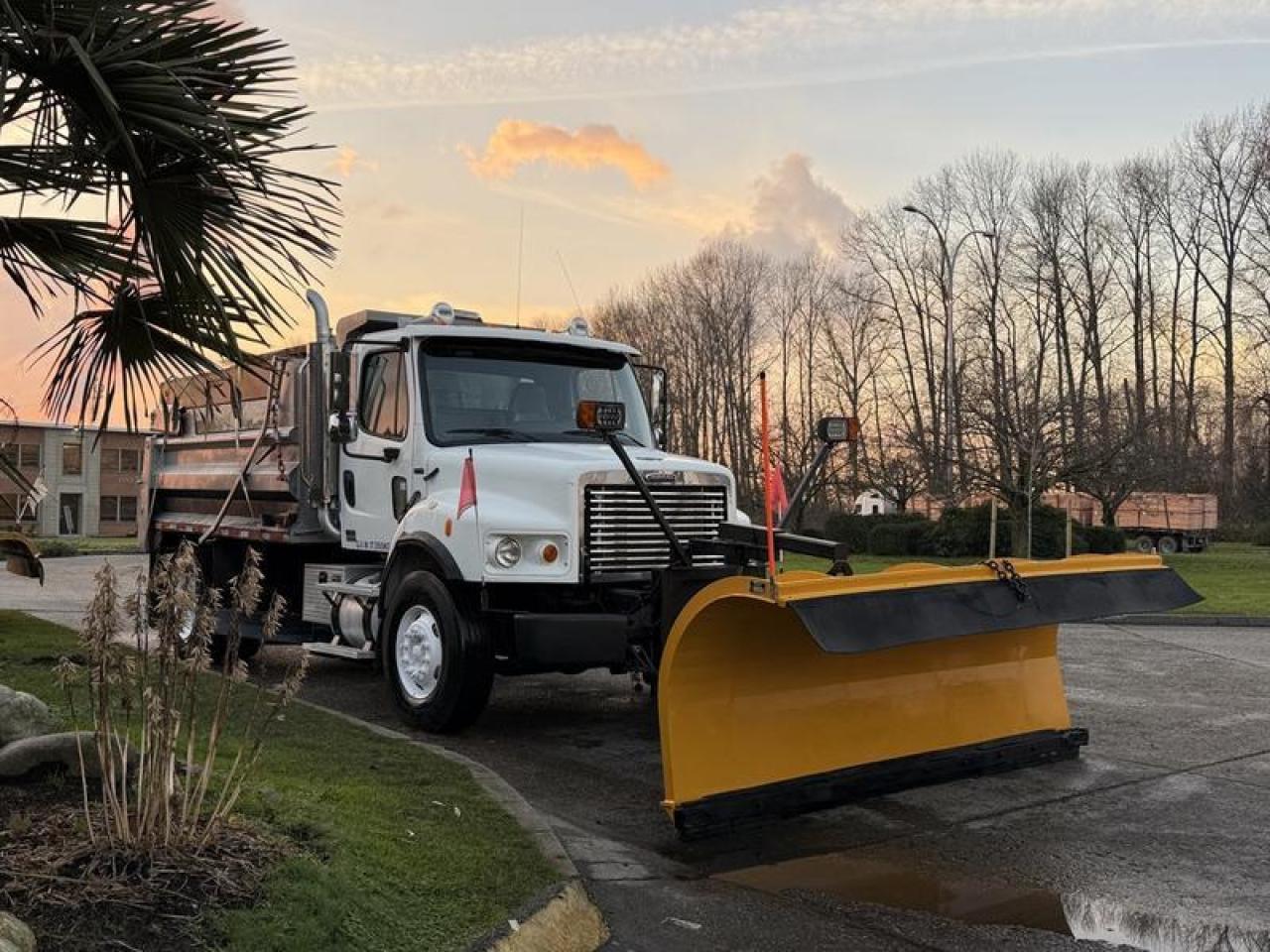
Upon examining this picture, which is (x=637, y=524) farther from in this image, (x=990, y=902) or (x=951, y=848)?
(x=990, y=902)

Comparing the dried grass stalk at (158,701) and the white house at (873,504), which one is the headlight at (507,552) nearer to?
the dried grass stalk at (158,701)

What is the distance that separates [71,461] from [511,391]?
A: 68.9 m

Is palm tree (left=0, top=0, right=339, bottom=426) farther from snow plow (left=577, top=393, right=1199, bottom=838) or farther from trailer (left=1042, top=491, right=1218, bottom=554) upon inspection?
trailer (left=1042, top=491, right=1218, bottom=554)

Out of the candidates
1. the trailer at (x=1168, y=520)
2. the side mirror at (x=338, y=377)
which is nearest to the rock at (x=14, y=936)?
the side mirror at (x=338, y=377)

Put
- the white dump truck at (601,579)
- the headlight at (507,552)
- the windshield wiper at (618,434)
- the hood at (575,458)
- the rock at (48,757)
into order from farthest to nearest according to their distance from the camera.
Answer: the windshield wiper at (618,434), the hood at (575,458), the headlight at (507,552), the white dump truck at (601,579), the rock at (48,757)

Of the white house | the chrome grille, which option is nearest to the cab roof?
the chrome grille

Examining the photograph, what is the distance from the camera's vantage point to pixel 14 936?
10.4 ft

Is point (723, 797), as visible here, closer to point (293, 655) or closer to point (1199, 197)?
point (293, 655)

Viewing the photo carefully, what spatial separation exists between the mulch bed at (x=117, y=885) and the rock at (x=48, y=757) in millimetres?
575

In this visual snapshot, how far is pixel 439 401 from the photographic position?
846 cm

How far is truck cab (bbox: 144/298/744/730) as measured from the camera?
7387 millimetres

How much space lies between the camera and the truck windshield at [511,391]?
8438 millimetres

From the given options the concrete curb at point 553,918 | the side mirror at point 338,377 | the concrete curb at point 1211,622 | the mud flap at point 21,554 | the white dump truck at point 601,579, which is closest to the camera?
the concrete curb at point 553,918

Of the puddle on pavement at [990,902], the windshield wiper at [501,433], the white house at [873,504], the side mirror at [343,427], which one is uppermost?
the white house at [873,504]
